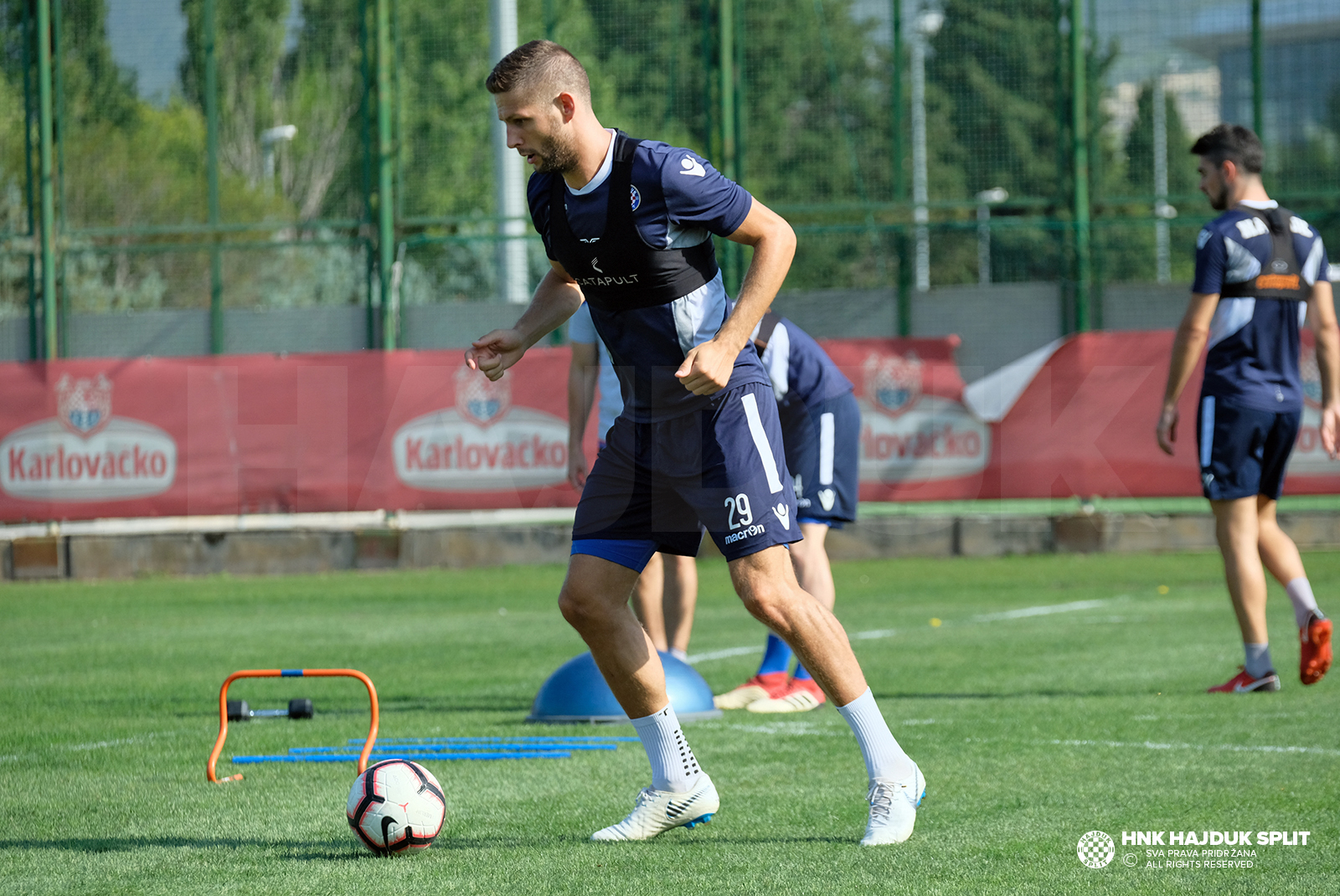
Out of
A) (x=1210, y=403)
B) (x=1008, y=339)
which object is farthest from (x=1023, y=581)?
(x=1210, y=403)

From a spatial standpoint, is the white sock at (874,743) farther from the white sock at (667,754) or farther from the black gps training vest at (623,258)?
the black gps training vest at (623,258)

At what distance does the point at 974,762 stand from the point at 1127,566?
9.24 m

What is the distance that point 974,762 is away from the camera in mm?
5586

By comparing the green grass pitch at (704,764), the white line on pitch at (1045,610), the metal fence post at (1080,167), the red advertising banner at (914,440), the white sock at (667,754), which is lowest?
the white line on pitch at (1045,610)

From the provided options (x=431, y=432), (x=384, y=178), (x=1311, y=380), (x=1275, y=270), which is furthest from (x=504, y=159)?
(x=1275, y=270)

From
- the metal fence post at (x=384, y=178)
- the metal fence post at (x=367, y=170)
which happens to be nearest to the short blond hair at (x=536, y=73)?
the metal fence post at (x=384, y=178)

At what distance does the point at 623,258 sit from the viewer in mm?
4387

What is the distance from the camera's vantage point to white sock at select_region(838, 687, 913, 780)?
14.5 ft

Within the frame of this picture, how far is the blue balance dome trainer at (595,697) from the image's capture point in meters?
6.60

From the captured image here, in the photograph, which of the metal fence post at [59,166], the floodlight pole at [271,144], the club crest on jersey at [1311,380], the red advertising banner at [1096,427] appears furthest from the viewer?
the floodlight pole at [271,144]

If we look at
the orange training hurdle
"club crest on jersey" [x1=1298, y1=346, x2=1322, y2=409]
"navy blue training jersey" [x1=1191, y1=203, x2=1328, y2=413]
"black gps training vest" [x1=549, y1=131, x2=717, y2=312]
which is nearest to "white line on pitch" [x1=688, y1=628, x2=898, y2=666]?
"navy blue training jersey" [x1=1191, y1=203, x2=1328, y2=413]

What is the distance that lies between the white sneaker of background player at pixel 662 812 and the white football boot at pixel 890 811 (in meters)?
0.49

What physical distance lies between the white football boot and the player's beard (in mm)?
1900

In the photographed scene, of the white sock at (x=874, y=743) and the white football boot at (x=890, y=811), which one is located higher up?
the white sock at (x=874, y=743)
